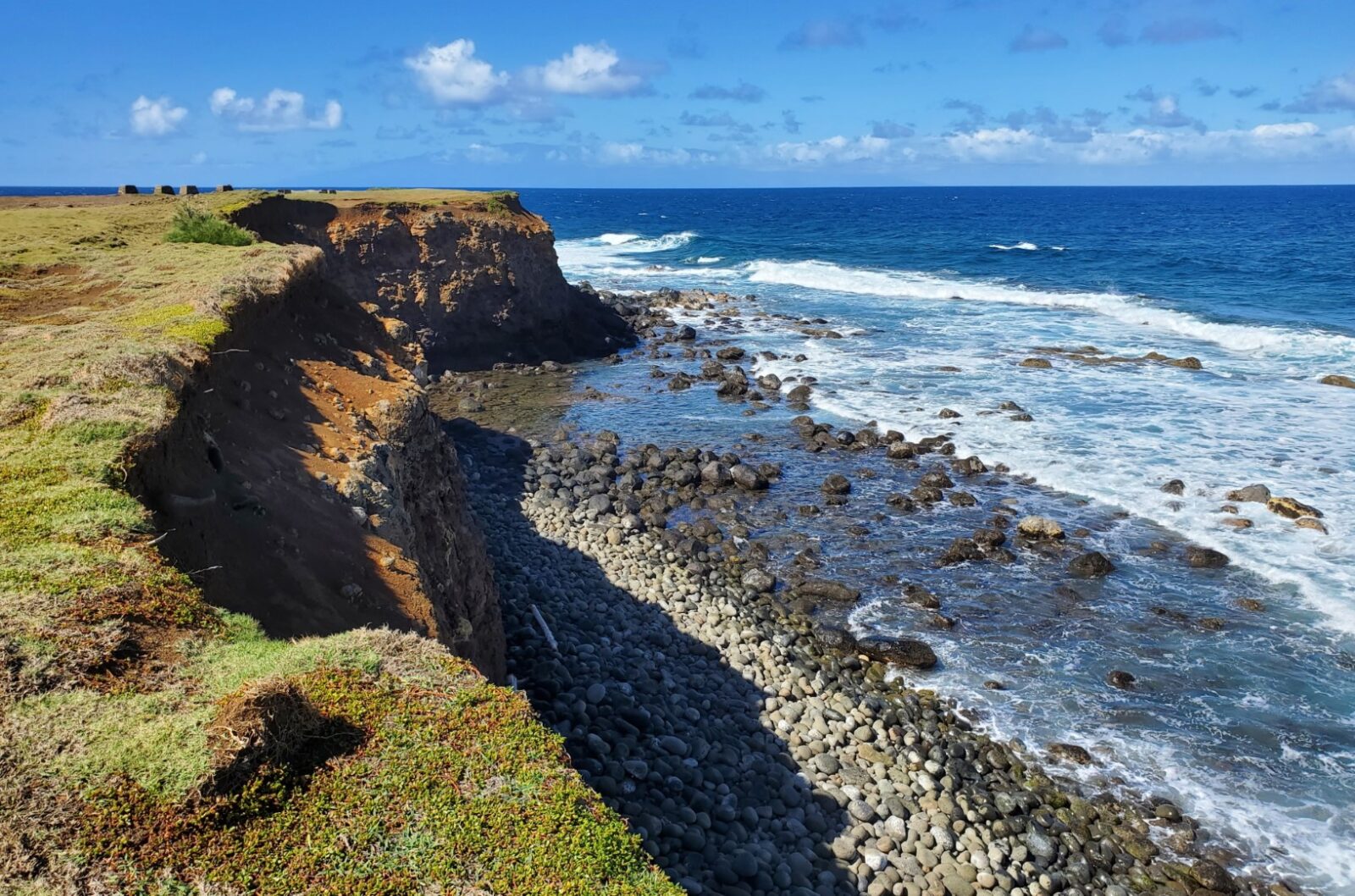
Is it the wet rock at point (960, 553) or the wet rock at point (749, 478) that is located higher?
the wet rock at point (749, 478)

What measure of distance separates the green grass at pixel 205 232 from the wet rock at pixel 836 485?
17.4 m

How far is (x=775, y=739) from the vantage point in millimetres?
14906

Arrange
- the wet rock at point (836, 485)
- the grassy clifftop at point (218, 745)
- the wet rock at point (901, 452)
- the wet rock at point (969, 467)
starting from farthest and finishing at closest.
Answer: the wet rock at point (901, 452)
the wet rock at point (969, 467)
the wet rock at point (836, 485)
the grassy clifftop at point (218, 745)

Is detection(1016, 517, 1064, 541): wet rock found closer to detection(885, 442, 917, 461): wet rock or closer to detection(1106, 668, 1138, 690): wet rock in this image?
detection(1106, 668, 1138, 690): wet rock

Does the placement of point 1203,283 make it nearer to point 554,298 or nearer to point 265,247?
point 554,298

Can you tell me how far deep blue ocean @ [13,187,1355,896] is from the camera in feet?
48.6

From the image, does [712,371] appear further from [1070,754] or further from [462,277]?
[1070,754]

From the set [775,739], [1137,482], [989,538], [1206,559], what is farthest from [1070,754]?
[1137,482]

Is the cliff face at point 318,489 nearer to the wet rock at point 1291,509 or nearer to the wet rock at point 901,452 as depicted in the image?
the wet rock at point 901,452

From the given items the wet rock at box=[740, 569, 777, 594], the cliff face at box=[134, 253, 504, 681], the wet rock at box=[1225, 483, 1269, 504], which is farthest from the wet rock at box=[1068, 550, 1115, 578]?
the cliff face at box=[134, 253, 504, 681]

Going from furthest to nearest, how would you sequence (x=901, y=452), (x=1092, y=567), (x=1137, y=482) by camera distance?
1. (x=901, y=452)
2. (x=1137, y=482)
3. (x=1092, y=567)

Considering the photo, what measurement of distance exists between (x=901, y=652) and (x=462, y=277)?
32135 mm

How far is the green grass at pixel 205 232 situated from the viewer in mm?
20516

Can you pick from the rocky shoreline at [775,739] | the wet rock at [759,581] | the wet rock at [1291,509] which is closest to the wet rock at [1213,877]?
the rocky shoreline at [775,739]
